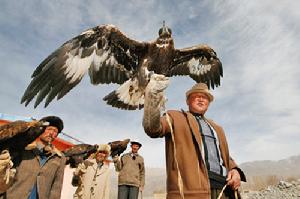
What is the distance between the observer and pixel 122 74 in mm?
8094

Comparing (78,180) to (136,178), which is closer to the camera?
(78,180)

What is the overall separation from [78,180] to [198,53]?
4.21 m

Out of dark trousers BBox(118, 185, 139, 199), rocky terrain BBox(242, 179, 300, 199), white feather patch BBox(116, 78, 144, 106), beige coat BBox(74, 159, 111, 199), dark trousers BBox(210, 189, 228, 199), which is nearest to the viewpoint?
dark trousers BBox(210, 189, 228, 199)

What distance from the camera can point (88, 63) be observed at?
281 inches

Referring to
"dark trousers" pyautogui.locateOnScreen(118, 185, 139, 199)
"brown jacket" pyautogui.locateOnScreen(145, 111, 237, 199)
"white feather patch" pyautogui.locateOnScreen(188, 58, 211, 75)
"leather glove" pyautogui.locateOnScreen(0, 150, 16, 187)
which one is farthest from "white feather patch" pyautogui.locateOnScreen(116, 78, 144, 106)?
"brown jacket" pyautogui.locateOnScreen(145, 111, 237, 199)

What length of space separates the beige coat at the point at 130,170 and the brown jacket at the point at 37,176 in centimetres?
379

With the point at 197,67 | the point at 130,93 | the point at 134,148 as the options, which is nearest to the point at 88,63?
the point at 130,93

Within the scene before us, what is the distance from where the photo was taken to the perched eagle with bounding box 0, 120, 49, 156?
3.54 m

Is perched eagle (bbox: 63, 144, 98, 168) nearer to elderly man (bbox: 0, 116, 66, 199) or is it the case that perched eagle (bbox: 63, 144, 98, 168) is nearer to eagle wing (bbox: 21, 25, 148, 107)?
eagle wing (bbox: 21, 25, 148, 107)

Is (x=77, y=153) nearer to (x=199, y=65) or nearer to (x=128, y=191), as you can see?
(x=128, y=191)

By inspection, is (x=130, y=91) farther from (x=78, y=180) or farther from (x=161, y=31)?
(x=78, y=180)

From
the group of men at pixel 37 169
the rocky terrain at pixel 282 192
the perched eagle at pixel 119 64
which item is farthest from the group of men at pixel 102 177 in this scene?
the rocky terrain at pixel 282 192

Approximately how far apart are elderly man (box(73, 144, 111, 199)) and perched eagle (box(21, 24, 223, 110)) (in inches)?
49.5

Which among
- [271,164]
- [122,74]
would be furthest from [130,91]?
[271,164]
